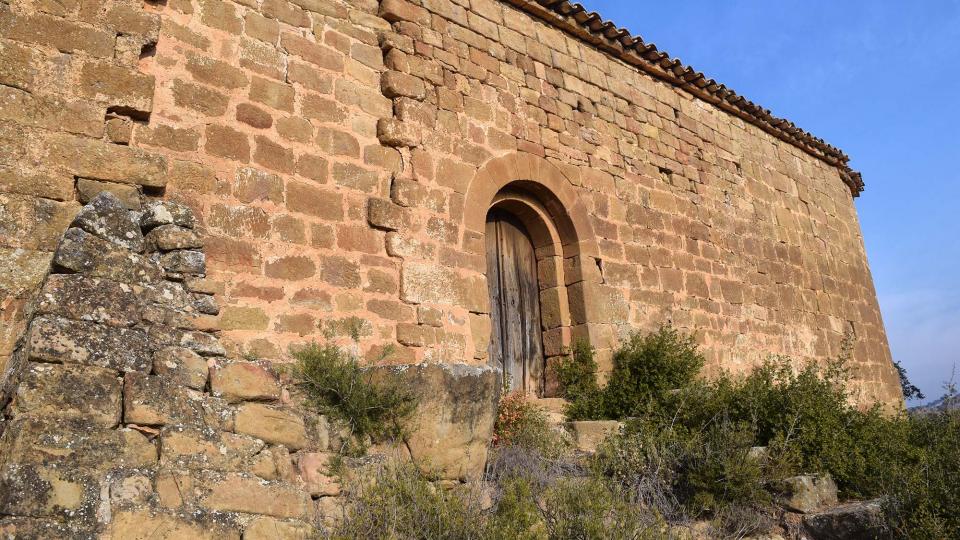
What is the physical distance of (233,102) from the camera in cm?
501

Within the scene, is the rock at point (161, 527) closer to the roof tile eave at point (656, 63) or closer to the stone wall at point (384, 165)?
the stone wall at point (384, 165)

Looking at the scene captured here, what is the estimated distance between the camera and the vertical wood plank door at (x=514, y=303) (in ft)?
23.0

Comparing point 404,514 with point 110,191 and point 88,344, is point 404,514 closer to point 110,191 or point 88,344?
point 88,344

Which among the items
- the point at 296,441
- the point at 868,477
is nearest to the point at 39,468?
the point at 296,441

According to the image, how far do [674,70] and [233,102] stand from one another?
19.3 feet

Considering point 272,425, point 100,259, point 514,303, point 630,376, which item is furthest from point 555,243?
point 100,259

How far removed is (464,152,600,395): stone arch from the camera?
7.04 meters

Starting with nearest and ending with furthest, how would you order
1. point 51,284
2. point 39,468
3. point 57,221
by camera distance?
point 39,468 < point 51,284 < point 57,221

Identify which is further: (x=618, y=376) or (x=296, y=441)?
(x=618, y=376)

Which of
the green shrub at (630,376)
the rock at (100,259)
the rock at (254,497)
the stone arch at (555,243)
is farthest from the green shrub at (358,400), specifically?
the stone arch at (555,243)

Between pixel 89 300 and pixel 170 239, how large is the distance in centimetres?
70

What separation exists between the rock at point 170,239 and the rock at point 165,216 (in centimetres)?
3

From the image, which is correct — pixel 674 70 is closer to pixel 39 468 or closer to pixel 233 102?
pixel 233 102

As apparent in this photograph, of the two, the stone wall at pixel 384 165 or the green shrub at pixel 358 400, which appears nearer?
the green shrub at pixel 358 400
